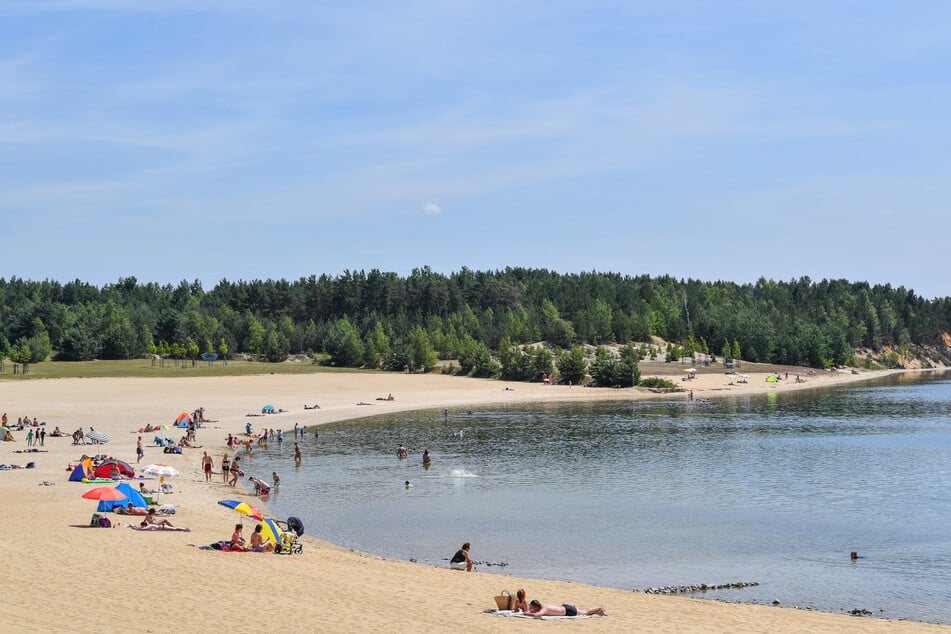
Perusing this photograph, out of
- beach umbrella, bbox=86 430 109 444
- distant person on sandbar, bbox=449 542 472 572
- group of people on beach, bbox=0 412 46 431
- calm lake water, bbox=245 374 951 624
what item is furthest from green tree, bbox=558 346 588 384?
distant person on sandbar, bbox=449 542 472 572

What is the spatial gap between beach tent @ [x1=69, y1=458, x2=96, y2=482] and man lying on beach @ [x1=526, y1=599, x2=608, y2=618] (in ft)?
100

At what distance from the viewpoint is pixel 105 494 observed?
36.8 metres

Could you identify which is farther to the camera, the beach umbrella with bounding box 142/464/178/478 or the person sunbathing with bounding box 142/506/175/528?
the beach umbrella with bounding box 142/464/178/478

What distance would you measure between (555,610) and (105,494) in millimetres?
21083

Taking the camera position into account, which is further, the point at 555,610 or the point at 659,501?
the point at 659,501

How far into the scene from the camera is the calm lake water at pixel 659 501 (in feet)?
111

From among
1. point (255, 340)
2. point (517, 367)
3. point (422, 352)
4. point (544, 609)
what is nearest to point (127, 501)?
point (544, 609)

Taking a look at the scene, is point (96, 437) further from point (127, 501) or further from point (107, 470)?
point (127, 501)

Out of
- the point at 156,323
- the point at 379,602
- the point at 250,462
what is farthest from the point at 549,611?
the point at 156,323

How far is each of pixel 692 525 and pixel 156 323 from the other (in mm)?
166924

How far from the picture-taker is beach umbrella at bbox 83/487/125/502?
3641 centimetres

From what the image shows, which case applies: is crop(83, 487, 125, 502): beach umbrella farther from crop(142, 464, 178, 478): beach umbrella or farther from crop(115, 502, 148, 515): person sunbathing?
crop(142, 464, 178, 478): beach umbrella

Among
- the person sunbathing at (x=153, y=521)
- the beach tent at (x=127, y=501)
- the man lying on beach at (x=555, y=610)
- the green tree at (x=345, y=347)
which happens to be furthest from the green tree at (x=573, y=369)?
the man lying on beach at (x=555, y=610)

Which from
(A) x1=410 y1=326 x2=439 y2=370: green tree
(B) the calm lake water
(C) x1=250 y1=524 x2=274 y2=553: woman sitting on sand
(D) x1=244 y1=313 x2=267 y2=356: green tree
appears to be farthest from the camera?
(D) x1=244 y1=313 x2=267 y2=356: green tree
